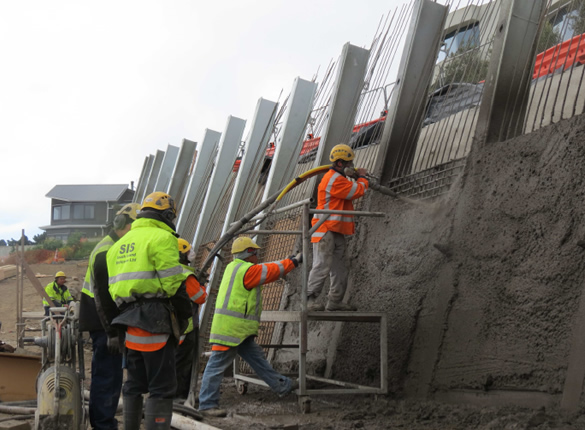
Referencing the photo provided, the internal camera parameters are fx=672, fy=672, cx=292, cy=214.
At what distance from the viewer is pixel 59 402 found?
515cm

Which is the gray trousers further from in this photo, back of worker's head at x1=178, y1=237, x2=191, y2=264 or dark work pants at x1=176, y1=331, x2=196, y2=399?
back of worker's head at x1=178, y1=237, x2=191, y2=264

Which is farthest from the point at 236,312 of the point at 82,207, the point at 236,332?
the point at 82,207

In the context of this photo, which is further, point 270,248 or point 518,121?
point 270,248

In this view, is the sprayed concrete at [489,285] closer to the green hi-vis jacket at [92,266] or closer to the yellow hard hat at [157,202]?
the yellow hard hat at [157,202]

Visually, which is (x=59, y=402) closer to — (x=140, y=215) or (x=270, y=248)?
(x=140, y=215)

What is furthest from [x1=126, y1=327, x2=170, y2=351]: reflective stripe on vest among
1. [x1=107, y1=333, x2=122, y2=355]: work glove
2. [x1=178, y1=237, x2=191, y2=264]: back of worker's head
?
[x1=178, y1=237, x2=191, y2=264]: back of worker's head

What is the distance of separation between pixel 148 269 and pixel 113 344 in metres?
0.82

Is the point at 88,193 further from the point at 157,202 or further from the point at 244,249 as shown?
the point at 157,202

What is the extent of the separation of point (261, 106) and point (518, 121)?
7.20 m

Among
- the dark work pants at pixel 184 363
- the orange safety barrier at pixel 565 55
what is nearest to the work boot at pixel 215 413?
the dark work pants at pixel 184 363

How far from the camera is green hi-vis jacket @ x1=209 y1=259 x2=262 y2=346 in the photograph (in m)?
6.53

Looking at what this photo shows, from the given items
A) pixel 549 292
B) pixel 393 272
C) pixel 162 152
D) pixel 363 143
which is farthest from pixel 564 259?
pixel 162 152

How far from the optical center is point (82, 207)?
2036 inches

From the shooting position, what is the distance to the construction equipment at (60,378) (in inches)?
202
